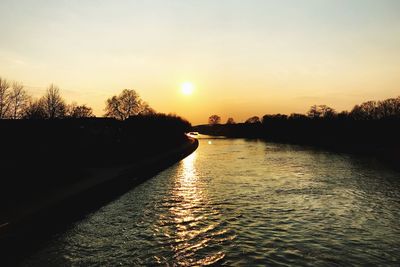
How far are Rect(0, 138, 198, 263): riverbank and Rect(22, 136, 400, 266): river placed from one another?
19.8 inches

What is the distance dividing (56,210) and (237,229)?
25.5 ft

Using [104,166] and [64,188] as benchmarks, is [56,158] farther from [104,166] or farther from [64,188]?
[104,166]

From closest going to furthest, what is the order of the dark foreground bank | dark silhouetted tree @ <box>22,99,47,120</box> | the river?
the river → the dark foreground bank → dark silhouetted tree @ <box>22,99,47,120</box>

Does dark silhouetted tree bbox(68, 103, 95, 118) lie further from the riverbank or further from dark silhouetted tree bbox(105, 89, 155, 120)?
the riverbank

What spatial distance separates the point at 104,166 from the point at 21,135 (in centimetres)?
924

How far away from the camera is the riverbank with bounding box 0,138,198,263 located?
1044 centimetres

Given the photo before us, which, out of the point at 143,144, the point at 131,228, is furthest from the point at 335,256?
the point at 143,144

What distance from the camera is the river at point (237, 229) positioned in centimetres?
1087

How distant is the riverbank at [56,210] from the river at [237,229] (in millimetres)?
504

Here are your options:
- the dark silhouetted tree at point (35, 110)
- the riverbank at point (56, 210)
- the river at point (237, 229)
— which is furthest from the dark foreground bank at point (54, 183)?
the dark silhouetted tree at point (35, 110)

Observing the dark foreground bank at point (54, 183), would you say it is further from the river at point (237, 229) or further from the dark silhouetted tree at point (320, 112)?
the dark silhouetted tree at point (320, 112)

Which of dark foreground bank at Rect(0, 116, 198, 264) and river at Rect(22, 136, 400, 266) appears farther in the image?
dark foreground bank at Rect(0, 116, 198, 264)

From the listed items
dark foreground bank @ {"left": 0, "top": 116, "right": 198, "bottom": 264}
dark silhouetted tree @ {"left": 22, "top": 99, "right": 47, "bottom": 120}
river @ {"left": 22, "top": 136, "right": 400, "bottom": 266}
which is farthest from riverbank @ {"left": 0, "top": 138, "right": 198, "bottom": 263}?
dark silhouetted tree @ {"left": 22, "top": 99, "right": 47, "bottom": 120}

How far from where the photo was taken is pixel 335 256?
10.9m
